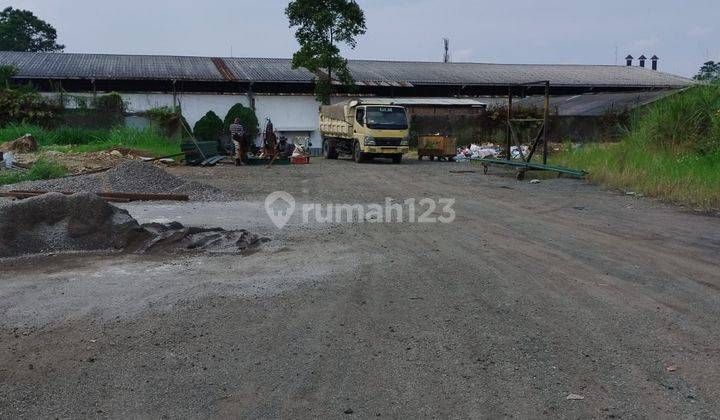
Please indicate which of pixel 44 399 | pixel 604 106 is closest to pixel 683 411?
pixel 44 399

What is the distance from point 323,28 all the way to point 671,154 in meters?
24.4

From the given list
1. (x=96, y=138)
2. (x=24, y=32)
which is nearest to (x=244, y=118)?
(x=96, y=138)

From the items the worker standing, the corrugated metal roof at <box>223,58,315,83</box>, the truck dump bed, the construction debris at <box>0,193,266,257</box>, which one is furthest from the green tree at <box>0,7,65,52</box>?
the construction debris at <box>0,193,266,257</box>

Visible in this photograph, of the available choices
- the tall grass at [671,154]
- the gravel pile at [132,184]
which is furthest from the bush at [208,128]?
the tall grass at [671,154]

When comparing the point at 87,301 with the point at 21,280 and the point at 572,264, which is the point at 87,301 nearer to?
the point at 21,280

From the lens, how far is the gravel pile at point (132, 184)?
47.4 ft

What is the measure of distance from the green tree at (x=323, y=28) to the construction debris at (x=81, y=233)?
98.0 feet

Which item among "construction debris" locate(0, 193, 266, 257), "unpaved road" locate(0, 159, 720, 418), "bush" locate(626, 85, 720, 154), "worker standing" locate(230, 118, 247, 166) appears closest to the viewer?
"unpaved road" locate(0, 159, 720, 418)

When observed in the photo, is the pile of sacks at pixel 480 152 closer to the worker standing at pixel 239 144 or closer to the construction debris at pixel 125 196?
the worker standing at pixel 239 144

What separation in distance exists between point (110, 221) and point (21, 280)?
75.0 inches

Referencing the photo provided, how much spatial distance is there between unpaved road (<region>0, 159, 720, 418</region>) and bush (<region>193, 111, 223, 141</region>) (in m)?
28.7

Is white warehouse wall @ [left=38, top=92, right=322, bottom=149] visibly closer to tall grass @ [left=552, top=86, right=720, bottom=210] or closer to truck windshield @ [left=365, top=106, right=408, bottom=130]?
truck windshield @ [left=365, top=106, right=408, bottom=130]

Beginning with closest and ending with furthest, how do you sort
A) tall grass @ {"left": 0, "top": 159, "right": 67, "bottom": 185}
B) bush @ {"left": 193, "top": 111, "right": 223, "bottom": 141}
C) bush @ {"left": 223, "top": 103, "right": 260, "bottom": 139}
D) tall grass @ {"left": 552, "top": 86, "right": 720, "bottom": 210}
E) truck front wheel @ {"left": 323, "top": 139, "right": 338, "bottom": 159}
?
tall grass @ {"left": 552, "top": 86, "right": 720, "bottom": 210}, tall grass @ {"left": 0, "top": 159, "right": 67, "bottom": 185}, truck front wheel @ {"left": 323, "top": 139, "right": 338, "bottom": 159}, bush @ {"left": 193, "top": 111, "right": 223, "bottom": 141}, bush @ {"left": 223, "top": 103, "right": 260, "bottom": 139}

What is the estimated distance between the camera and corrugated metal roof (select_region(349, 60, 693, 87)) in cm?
4556
